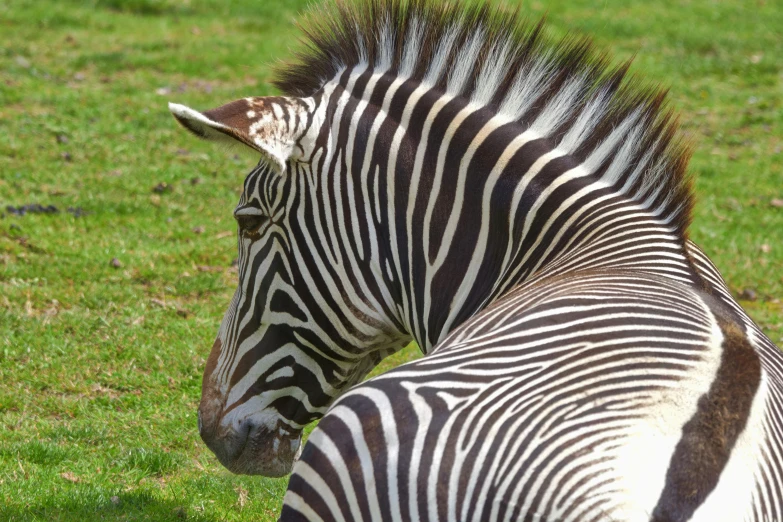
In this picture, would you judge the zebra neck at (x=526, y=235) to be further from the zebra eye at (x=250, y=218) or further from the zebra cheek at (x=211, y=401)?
the zebra cheek at (x=211, y=401)

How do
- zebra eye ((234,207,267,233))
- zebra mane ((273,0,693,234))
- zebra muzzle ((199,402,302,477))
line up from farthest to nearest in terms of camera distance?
zebra muzzle ((199,402,302,477)) < zebra eye ((234,207,267,233)) < zebra mane ((273,0,693,234))

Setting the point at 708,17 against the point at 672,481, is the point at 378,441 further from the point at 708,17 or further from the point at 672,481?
the point at 708,17

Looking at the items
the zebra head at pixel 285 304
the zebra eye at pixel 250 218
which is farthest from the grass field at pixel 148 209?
the zebra eye at pixel 250 218

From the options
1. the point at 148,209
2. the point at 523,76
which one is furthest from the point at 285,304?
the point at 148,209

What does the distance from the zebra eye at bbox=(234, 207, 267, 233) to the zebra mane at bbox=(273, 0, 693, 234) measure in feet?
1.85

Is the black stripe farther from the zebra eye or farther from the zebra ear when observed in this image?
the zebra eye

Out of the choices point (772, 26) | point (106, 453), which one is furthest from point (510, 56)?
point (772, 26)

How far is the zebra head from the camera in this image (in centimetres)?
374

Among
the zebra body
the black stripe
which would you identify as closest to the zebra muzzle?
the zebra body

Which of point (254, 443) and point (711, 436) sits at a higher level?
point (711, 436)

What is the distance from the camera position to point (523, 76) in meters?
3.72

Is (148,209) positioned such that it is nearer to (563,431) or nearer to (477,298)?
(477,298)

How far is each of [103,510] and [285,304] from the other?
164cm

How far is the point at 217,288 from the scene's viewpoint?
7.93m
